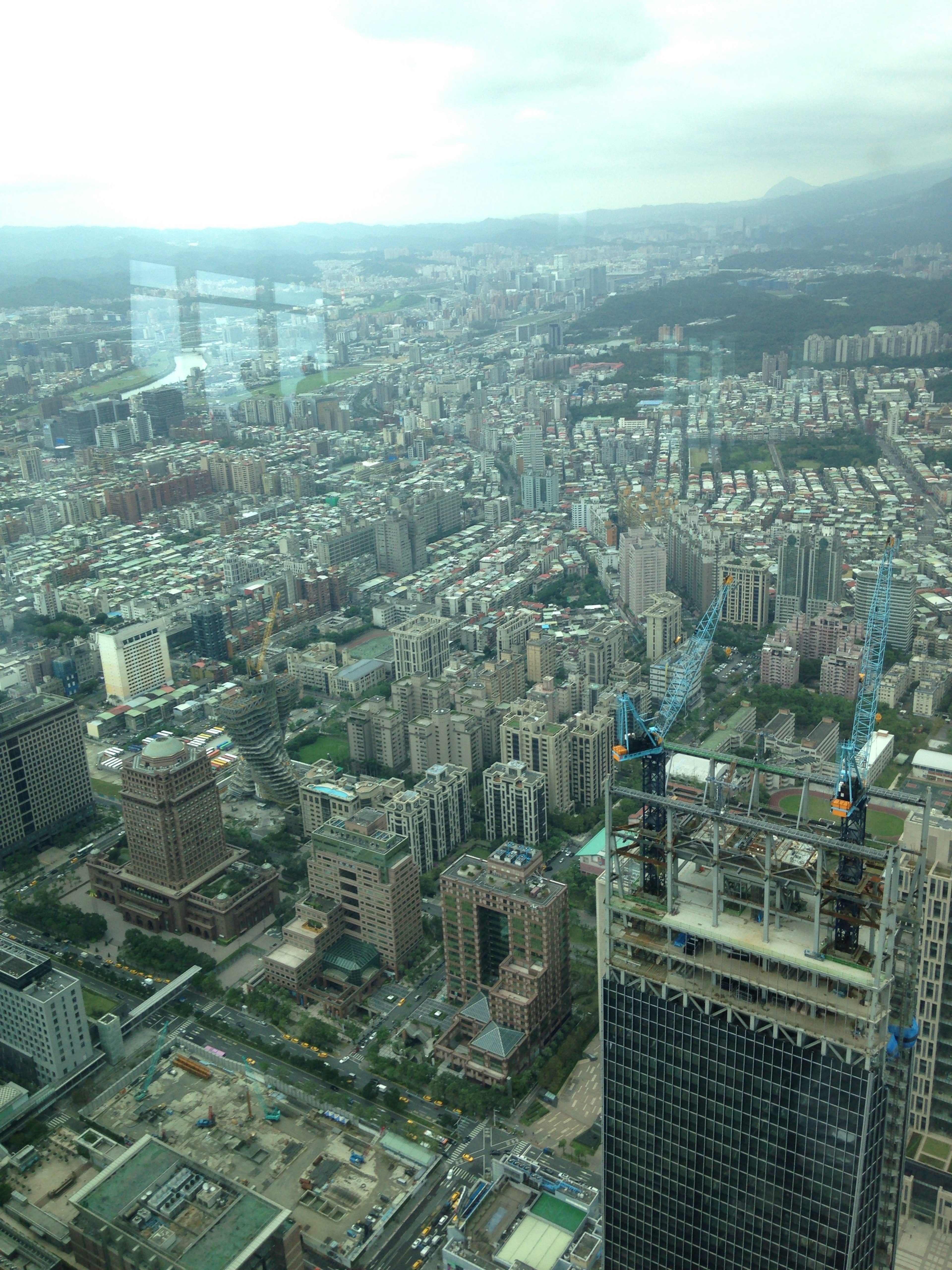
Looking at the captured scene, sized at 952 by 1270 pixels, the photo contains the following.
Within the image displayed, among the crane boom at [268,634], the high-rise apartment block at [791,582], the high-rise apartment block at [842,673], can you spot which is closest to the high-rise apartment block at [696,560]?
the high-rise apartment block at [791,582]

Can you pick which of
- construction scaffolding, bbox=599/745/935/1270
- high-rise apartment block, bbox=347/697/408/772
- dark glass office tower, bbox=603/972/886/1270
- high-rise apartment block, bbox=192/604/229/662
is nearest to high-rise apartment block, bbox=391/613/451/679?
high-rise apartment block, bbox=347/697/408/772

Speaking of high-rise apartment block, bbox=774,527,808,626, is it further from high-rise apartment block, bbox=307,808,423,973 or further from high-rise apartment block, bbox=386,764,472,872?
high-rise apartment block, bbox=307,808,423,973

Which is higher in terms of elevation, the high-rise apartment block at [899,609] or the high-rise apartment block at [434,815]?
the high-rise apartment block at [899,609]

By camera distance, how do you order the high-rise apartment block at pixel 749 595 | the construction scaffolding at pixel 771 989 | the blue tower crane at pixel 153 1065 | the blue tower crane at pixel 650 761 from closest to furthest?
the construction scaffolding at pixel 771 989 < the blue tower crane at pixel 650 761 < the blue tower crane at pixel 153 1065 < the high-rise apartment block at pixel 749 595

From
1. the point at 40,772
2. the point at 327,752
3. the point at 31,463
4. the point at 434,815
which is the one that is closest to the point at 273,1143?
the point at 434,815

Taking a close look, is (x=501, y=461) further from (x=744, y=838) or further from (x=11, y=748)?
(x=744, y=838)

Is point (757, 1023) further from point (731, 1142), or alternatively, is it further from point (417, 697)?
point (417, 697)

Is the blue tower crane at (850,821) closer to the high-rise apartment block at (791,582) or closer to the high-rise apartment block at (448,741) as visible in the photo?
the high-rise apartment block at (448,741)
